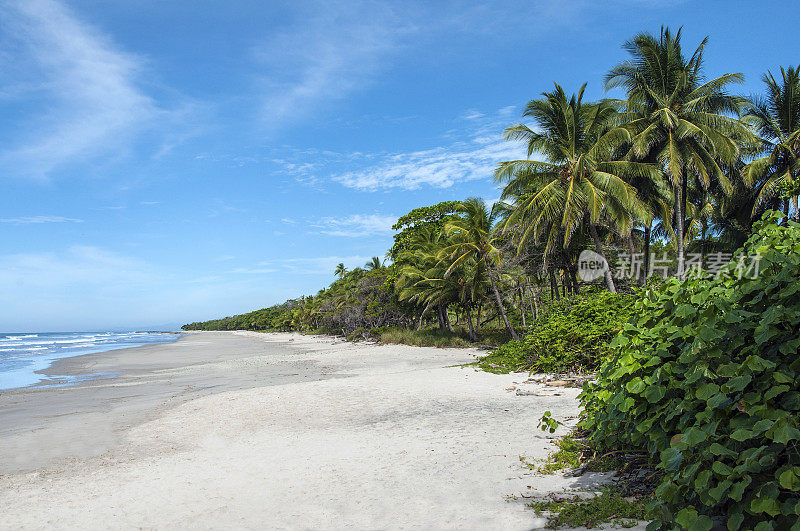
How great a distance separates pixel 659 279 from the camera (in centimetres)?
1526

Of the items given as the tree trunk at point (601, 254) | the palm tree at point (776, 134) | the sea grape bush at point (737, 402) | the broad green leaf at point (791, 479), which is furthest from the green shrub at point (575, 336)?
the palm tree at point (776, 134)

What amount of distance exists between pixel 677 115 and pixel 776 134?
6582 mm

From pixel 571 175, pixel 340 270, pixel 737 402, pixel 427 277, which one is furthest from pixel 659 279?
pixel 340 270

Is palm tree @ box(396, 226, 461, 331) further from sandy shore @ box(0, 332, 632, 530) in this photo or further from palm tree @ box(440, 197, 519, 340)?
sandy shore @ box(0, 332, 632, 530)

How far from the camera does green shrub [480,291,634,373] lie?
1038 cm

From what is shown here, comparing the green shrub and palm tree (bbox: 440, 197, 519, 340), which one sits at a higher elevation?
palm tree (bbox: 440, 197, 519, 340)

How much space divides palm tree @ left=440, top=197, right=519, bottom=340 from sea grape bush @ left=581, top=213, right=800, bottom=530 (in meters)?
18.8

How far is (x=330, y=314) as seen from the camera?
152 feet

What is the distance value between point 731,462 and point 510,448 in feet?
10.6

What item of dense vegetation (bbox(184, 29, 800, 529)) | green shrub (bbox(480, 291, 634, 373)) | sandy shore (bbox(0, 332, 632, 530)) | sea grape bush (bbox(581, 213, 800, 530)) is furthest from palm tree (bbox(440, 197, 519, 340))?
sea grape bush (bbox(581, 213, 800, 530))

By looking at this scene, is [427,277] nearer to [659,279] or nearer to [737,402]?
[659,279]

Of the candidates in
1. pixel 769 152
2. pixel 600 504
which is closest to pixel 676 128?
pixel 769 152

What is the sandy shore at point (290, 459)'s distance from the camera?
4148 mm

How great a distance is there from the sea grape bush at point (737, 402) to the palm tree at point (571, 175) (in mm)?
14219
